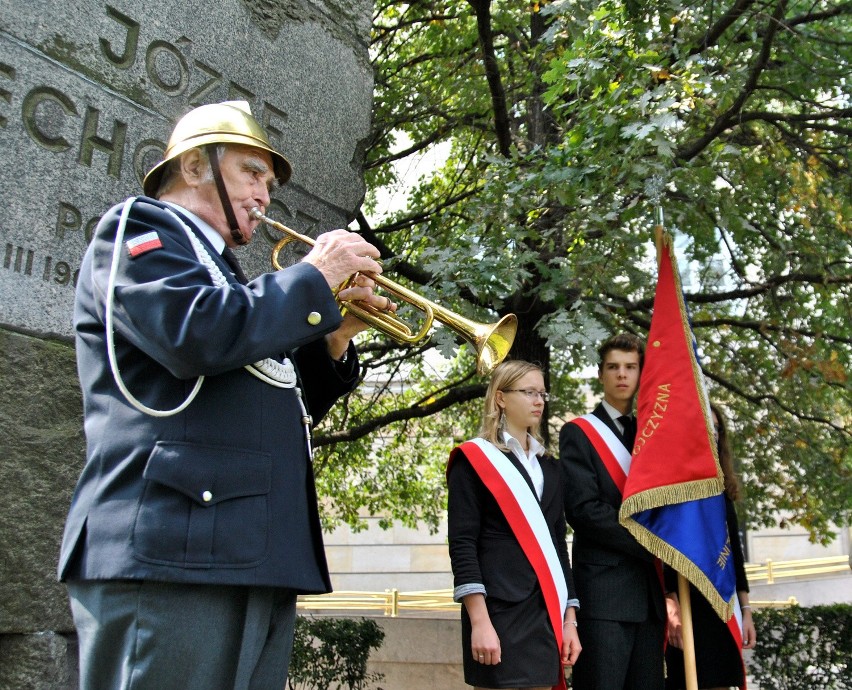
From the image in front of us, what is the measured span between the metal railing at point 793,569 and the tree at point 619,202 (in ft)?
16.2

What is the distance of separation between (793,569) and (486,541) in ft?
42.8

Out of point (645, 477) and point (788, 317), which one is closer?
point (645, 477)

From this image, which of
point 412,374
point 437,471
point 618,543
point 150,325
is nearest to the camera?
Answer: point 150,325

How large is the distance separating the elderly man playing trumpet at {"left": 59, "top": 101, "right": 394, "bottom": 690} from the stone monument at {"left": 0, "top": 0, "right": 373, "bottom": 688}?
0.66m

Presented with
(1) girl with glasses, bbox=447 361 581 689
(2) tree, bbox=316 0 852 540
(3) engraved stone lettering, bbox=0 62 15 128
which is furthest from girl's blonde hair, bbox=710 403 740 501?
(3) engraved stone lettering, bbox=0 62 15 128

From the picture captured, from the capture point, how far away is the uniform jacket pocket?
2.09 metres

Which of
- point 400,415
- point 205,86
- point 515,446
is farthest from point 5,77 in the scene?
point 400,415

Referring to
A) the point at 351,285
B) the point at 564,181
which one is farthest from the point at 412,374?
the point at 351,285

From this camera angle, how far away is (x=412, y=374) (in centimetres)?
1009

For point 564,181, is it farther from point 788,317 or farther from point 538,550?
point 788,317

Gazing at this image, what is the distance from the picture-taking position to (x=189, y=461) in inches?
84.8

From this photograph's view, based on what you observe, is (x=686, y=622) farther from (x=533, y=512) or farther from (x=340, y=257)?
(x=340, y=257)

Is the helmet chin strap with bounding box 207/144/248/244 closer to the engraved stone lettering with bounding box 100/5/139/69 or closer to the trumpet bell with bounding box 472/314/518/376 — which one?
the engraved stone lettering with bounding box 100/5/139/69

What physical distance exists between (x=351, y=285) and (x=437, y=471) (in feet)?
29.6
